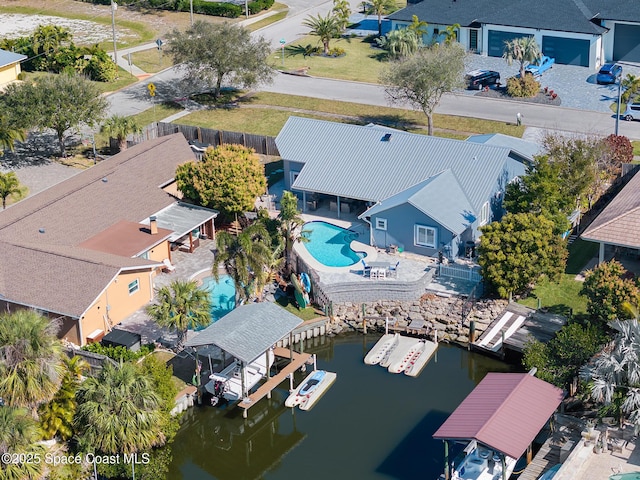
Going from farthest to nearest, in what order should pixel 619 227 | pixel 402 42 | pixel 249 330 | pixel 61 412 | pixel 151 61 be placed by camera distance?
1. pixel 151 61
2. pixel 402 42
3. pixel 619 227
4. pixel 249 330
5. pixel 61 412

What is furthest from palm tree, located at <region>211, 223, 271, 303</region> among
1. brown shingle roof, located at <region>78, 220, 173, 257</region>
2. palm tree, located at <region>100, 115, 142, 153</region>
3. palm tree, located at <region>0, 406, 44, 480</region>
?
Answer: palm tree, located at <region>100, 115, 142, 153</region>

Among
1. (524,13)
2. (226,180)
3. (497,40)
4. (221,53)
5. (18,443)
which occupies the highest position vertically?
(524,13)

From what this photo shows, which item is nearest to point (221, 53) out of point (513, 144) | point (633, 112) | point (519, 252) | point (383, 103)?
point (383, 103)

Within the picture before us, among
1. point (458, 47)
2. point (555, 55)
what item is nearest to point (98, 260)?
point (458, 47)

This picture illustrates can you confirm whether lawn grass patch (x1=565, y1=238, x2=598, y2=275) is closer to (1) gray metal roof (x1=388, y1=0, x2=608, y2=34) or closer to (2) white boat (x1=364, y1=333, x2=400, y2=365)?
(2) white boat (x1=364, y1=333, x2=400, y2=365)

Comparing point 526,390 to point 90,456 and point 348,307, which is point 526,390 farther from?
point 90,456

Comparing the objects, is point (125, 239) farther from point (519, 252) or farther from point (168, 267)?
point (519, 252)
